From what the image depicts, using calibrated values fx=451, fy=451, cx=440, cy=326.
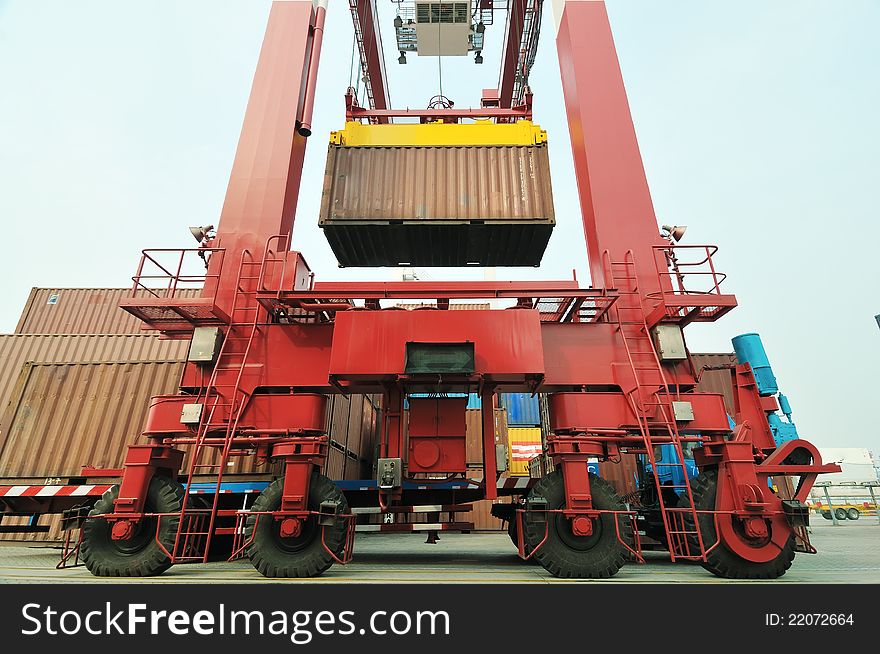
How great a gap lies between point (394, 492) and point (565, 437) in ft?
8.24

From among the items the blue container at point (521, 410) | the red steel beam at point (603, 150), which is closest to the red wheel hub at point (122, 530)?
the red steel beam at point (603, 150)

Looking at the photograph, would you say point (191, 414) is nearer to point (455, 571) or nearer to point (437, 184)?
point (455, 571)

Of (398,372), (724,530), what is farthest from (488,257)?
(724,530)

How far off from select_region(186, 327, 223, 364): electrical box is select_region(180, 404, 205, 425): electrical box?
673 millimetres

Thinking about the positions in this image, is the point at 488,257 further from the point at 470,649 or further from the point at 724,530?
the point at 470,649

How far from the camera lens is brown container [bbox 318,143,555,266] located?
7.85 meters

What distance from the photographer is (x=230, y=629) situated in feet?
7.97

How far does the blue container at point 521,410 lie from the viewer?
16875mm

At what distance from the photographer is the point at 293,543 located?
5.08 m

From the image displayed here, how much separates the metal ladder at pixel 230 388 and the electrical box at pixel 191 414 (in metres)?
0.08

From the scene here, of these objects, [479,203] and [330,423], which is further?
[330,423]

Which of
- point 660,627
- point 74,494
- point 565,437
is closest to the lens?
point 660,627

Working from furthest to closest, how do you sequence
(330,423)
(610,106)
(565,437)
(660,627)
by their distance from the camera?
1. (330,423)
2. (610,106)
3. (565,437)
4. (660,627)

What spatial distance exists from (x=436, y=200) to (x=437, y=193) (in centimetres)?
16
